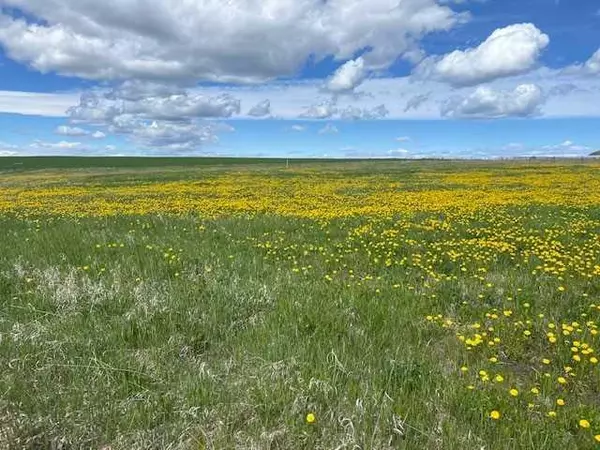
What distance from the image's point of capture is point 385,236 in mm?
12930

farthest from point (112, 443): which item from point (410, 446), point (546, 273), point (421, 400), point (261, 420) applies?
point (546, 273)

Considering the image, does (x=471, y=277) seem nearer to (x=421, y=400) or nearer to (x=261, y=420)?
(x=421, y=400)

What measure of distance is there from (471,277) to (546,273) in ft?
5.08

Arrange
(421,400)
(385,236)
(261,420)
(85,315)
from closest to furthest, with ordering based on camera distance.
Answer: (261,420) < (421,400) < (85,315) < (385,236)

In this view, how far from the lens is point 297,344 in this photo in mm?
5383

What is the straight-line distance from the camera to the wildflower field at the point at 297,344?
393 cm

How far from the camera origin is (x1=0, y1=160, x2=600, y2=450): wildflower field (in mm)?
3934

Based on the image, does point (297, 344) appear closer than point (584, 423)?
No

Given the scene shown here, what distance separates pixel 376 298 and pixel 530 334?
7.11 ft

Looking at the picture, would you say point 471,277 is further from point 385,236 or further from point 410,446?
point 410,446

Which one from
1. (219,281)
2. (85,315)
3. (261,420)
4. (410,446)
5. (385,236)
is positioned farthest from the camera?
(385,236)

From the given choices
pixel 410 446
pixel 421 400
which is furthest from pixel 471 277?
pixel 410 446

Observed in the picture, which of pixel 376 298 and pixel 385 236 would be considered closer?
pixel 376 298

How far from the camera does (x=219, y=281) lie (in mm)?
8266
